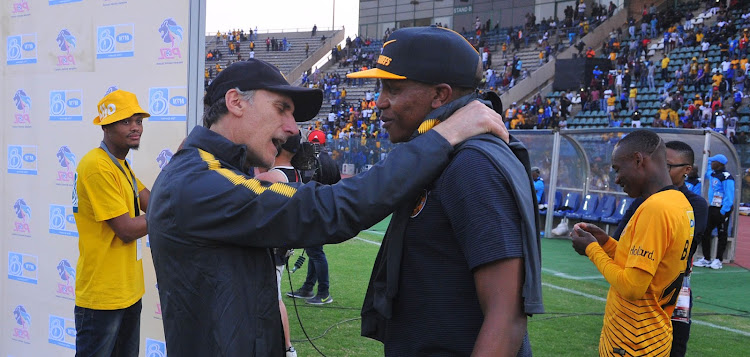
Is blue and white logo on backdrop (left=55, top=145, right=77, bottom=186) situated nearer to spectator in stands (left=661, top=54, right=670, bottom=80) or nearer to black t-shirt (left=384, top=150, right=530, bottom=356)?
black t-shirt (left=384, top=150, right=530, bottom=356)

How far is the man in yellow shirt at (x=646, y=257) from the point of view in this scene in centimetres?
317

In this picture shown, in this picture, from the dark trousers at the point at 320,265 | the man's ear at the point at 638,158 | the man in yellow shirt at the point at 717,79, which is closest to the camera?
the man's ear at the point at 638,158

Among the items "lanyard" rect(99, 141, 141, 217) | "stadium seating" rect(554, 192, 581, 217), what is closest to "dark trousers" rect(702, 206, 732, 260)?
"stadium seating" rect(554, 192, 581, 217)

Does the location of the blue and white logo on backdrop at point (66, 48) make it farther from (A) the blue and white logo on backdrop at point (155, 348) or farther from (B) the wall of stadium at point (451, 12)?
(B) the wall of stadium at point (451, 12)

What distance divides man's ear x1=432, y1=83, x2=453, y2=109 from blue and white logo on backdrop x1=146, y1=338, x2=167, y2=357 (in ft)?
10.6

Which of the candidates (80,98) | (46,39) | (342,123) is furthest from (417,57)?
(342,123)

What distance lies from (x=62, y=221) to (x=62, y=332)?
880 mm

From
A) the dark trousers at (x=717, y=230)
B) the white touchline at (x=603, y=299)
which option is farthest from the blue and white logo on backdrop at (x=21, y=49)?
the dark trousers at (x=717, y=230)

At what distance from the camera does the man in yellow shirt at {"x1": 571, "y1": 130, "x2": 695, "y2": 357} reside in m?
3.17

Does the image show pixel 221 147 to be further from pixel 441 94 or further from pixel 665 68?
pixel 665 68

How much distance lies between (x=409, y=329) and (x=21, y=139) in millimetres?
4369

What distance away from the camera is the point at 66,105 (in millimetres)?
4715

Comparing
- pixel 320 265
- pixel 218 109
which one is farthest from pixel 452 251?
pixel 320 265

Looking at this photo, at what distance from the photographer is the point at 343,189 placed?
6.35 feet
